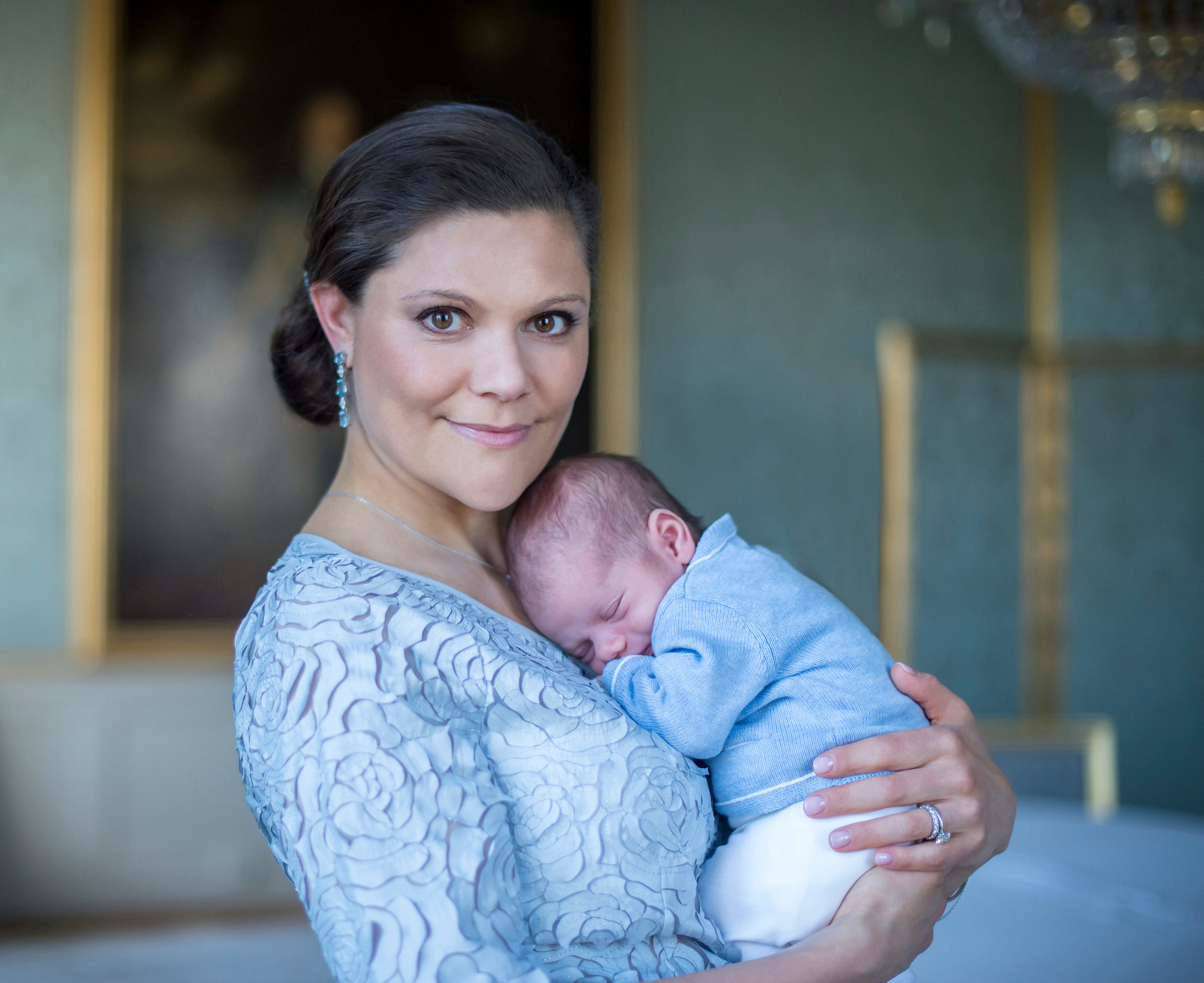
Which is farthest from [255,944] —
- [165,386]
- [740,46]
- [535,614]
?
[740,46]

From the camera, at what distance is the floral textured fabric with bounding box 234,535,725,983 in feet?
3.14

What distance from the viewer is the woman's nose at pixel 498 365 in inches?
49.1

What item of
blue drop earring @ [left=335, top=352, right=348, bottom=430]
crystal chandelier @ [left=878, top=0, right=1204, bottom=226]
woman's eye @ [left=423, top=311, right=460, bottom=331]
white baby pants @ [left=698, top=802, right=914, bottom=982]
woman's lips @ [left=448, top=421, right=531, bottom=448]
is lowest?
white baby pants @ [left=698, top=802, right=914, bottom=982]

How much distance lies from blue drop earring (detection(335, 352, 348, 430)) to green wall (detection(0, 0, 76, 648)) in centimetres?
321

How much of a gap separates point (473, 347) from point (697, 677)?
1.39 ft

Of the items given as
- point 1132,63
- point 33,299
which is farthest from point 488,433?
point 33,299

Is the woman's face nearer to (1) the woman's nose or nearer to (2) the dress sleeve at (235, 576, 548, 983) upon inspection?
(1) the woman's nose

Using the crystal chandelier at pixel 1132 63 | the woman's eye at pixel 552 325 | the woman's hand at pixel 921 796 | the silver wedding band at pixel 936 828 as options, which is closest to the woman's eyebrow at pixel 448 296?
the woman's eye at pixel 552 325

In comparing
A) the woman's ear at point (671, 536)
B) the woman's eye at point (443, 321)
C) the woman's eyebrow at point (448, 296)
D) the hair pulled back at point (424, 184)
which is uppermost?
the hair pulled back at point (424, 184)

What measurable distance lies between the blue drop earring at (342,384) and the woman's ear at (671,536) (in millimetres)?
400

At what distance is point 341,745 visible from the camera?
0.97 m

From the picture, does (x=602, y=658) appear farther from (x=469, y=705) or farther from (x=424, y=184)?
(x=424, y=184)

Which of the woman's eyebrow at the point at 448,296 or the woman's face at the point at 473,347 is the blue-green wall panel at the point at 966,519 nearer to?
the woman's face at the point at 473,347

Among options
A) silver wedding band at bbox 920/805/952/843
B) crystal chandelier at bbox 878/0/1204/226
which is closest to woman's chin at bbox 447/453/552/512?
silver wedding band at bbox 920/805/952/843
